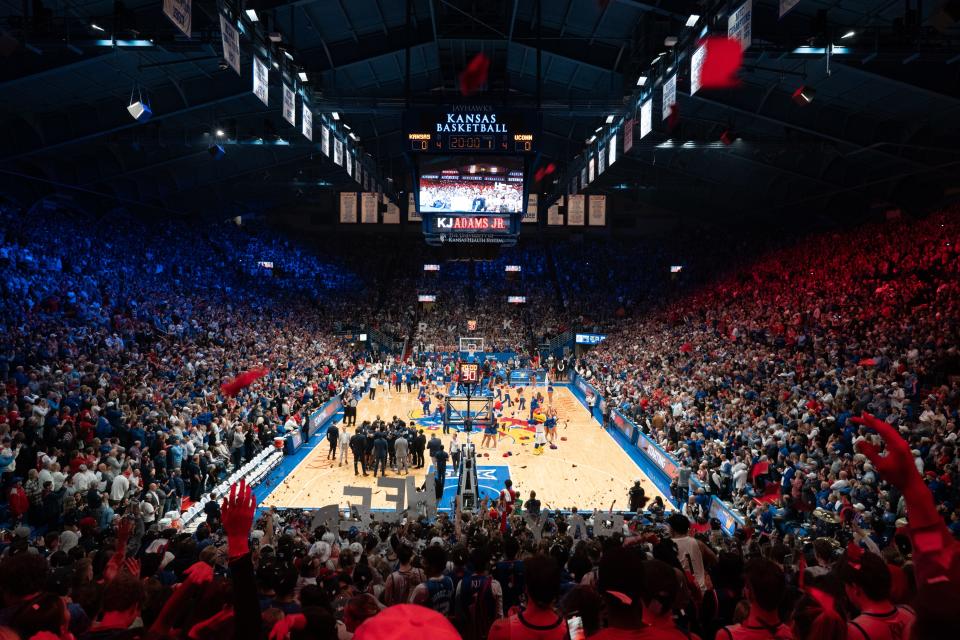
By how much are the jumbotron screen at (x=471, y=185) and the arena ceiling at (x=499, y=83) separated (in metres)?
2.12

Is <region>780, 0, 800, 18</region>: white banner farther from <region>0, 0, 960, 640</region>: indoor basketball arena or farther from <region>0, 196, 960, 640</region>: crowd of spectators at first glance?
<region>0, 196, 960, 640</region>: crowd of spectators

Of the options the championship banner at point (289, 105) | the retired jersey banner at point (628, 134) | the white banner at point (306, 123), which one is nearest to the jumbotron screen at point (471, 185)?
the retired jersey banner at point (628, 134)

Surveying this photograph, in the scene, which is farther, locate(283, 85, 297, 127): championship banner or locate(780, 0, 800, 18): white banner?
locate(283, 85, 297, 127): championship banner

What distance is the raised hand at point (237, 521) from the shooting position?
249 centimetres

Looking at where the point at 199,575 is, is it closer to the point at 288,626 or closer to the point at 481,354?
the point at 288,626

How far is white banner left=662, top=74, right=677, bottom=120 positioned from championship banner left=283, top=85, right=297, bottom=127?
10.1 metres

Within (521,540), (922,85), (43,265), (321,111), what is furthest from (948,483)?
(43,265)

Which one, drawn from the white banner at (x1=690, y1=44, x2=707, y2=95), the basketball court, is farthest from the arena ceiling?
the basketball court

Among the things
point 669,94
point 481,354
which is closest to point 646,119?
point 669,94

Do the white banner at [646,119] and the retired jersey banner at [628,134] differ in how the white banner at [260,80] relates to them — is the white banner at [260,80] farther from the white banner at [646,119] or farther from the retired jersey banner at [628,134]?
the retired jersey banner at [628,134]

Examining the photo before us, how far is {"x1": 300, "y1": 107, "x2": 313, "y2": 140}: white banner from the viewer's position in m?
18.2

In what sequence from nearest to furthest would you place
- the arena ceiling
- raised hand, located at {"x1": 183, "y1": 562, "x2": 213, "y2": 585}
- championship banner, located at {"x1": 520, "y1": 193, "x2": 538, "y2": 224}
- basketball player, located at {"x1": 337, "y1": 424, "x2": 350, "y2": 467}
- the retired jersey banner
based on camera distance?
1. raised hand, located at {"x1": 183, "y1": 562, "x2": 213, "y2": 585}
2. the arena ceiling
3. the retired jersey banner
4. basketball player, located at {"x1": 337, "y1": 424, "x2": 350, "y2": 467}
5. championship banner, located at {"x1": 520, "y1": 193, "x2": 538, "y2": 224}

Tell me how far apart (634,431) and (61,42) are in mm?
19727

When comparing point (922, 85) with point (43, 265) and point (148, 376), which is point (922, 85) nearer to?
point (148, 376)
